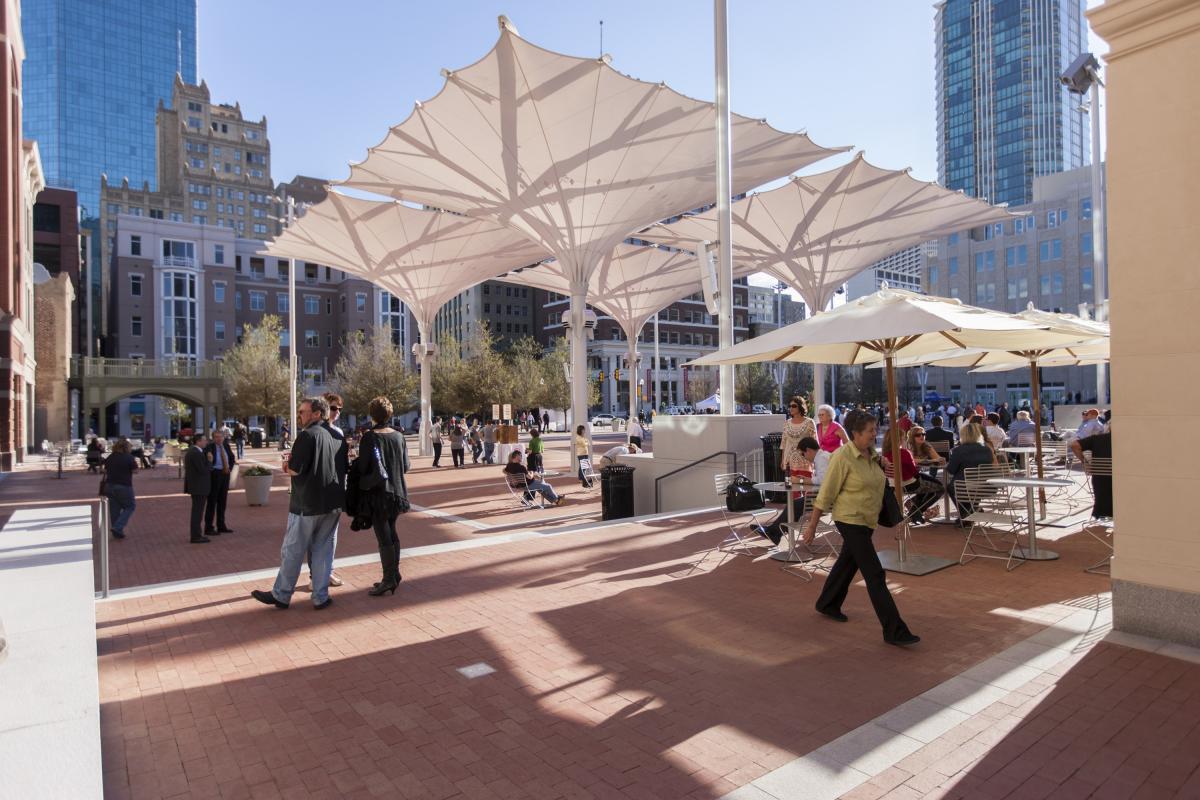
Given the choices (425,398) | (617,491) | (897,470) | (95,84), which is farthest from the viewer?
(95,84)

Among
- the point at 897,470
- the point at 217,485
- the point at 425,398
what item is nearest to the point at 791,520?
the point at 897,470

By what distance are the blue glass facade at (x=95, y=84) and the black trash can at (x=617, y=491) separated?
160832 millimetres

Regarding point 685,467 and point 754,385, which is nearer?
point 685,467

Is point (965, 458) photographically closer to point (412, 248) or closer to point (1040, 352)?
point (1040, 352)

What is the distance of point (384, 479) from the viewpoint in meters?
6.96

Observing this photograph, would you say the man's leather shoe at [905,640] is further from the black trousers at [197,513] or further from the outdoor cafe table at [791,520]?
the black trousers at [197,513]

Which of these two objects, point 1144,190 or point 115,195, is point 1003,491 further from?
point 115,195

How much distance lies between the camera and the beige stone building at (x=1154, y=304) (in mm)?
5230

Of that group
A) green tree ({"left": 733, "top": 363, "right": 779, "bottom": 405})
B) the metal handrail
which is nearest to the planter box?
the metal handrail

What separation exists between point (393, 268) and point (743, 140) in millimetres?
17737

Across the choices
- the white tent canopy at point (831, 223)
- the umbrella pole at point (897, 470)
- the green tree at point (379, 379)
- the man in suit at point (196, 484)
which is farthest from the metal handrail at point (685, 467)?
the green tree at point (379, 379)

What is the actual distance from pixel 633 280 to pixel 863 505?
3415 cm

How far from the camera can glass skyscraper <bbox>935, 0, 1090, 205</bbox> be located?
12731cm

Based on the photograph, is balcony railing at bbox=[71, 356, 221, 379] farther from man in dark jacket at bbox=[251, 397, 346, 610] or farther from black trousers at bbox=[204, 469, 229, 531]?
man in dark jacket at bbox=[251, 397, 346, 610]
